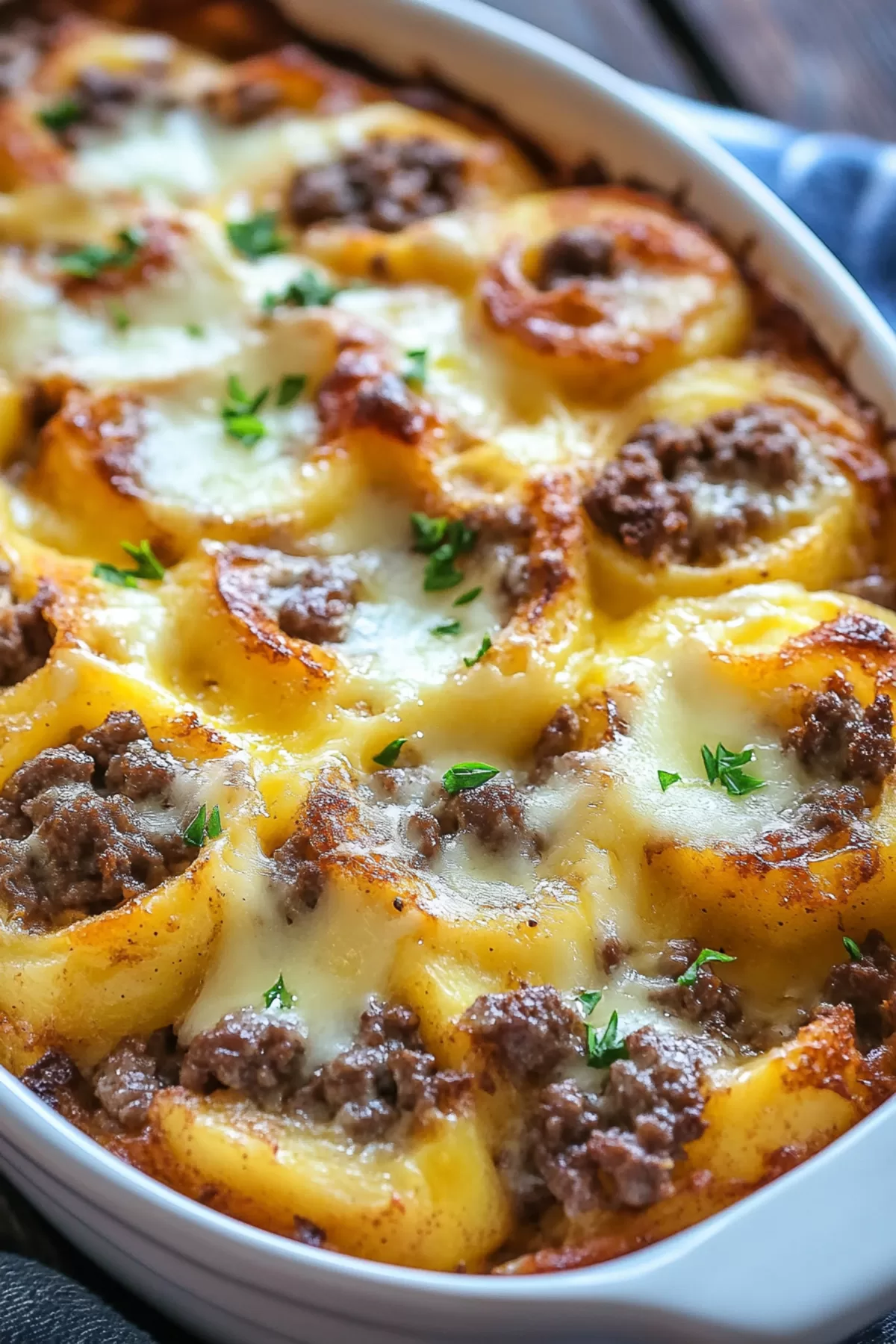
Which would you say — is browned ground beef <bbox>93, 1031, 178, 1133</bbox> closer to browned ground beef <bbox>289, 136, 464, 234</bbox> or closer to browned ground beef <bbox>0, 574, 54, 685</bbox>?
browned ground beef <bbox>0, 574, 54, 685</bbox>

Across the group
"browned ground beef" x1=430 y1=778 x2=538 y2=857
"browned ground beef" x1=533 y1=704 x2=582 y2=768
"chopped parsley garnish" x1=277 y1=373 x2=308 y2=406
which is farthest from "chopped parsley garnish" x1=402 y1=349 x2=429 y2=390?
"browned ground beef" x1=430 y1=778 x2=538 y2=857

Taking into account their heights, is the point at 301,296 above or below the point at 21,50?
above

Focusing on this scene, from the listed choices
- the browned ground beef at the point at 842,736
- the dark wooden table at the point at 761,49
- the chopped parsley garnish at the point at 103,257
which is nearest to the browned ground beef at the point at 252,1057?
the browned ground beef at the point at 842,736

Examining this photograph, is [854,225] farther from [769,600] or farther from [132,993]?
[132,993]

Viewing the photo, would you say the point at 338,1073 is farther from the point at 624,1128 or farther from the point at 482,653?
the point at 482,653

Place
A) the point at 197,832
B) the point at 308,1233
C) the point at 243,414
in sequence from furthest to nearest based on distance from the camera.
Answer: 1. the point at 243,414
2. the point at 197,832
3. the point at 308,1233

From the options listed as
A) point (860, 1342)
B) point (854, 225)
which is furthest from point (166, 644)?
point (854, 225)

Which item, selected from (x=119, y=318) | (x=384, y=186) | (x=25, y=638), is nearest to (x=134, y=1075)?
(x=25, y=638)
